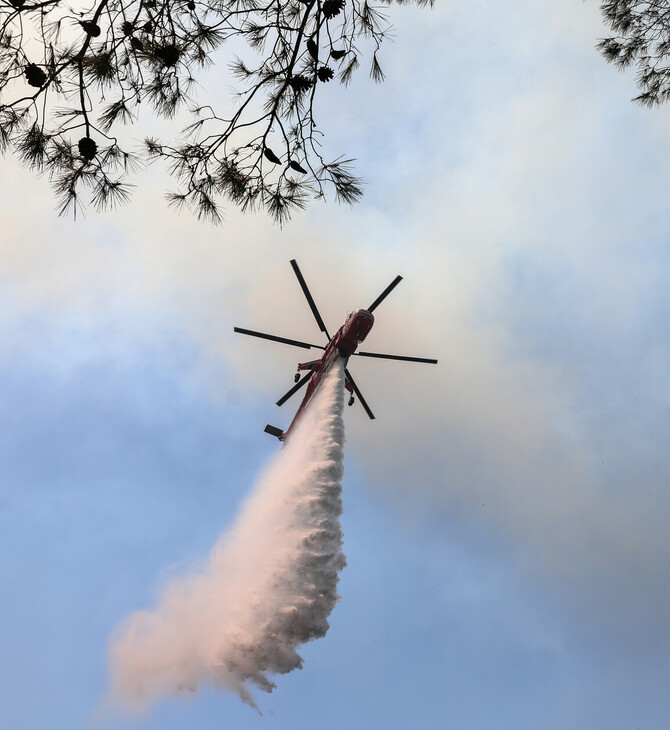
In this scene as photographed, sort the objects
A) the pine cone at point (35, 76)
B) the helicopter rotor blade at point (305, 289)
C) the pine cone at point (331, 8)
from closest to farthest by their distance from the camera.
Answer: the pine cone at point (35, 76)
the pine cone at point (331, 8)
the helicopter rotor blade at point (305, 289)

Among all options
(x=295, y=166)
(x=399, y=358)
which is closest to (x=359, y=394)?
(x=399, y=358)

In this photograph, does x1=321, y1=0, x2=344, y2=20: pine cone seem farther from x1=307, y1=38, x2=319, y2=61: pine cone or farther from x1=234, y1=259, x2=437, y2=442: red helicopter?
x1=234, y1=259, x2=437, y2=442: red helicopter

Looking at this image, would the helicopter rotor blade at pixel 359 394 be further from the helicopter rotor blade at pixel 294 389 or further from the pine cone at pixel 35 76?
the pine cone at pixel 35 76

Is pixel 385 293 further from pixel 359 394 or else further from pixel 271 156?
pixel 271 156

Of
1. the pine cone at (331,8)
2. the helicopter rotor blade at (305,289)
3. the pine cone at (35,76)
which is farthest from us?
the helicopter rotor blade at (305,289)

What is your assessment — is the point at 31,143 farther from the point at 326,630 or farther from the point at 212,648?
the point at 212,648

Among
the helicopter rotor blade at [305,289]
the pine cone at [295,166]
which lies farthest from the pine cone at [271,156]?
the helicopter rotor blade at [305,289]

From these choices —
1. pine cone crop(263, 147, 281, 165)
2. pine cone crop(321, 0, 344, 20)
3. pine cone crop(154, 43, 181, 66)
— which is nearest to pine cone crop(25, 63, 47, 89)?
pine cone crop(154, 43, 181, 66)
